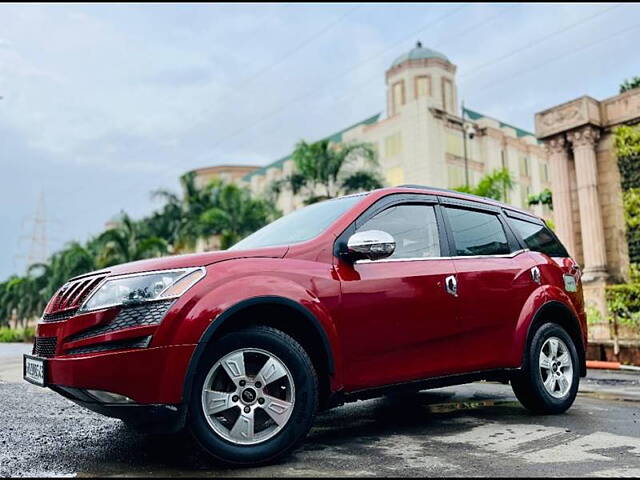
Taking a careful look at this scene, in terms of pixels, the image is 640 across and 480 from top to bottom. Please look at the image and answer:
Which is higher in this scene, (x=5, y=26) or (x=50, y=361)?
(x=5, y=26)

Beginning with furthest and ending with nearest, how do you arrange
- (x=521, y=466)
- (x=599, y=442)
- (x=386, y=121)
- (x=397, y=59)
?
(x=397, y=59) → (x=386, y=121) → (x=599, y=442) → (x=521, y=466)

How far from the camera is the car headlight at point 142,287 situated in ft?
10.8

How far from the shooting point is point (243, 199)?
36500mm

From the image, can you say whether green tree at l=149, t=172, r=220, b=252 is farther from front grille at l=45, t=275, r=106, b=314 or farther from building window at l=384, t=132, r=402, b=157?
front grille at l=45, t=275, r=106, b=314

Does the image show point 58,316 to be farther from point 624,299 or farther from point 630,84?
point 630,84

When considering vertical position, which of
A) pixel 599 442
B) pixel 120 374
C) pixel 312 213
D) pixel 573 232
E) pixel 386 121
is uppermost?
pixel 386 121

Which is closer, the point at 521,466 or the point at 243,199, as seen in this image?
the point at 521,466

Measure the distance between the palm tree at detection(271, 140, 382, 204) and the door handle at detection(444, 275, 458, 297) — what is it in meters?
23.9

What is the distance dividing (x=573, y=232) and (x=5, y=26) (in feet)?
58.4

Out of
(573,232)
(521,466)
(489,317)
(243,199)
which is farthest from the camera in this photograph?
(243,199)

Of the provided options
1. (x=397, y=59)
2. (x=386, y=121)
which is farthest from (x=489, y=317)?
(x=397, y=59)

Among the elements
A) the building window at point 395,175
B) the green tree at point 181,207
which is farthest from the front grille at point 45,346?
the building window at point 395,175

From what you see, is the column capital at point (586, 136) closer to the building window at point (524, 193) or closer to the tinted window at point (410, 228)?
the tinted window at point (410, 228)

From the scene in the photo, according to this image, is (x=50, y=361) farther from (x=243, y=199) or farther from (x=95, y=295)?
(x=243, y=199)
